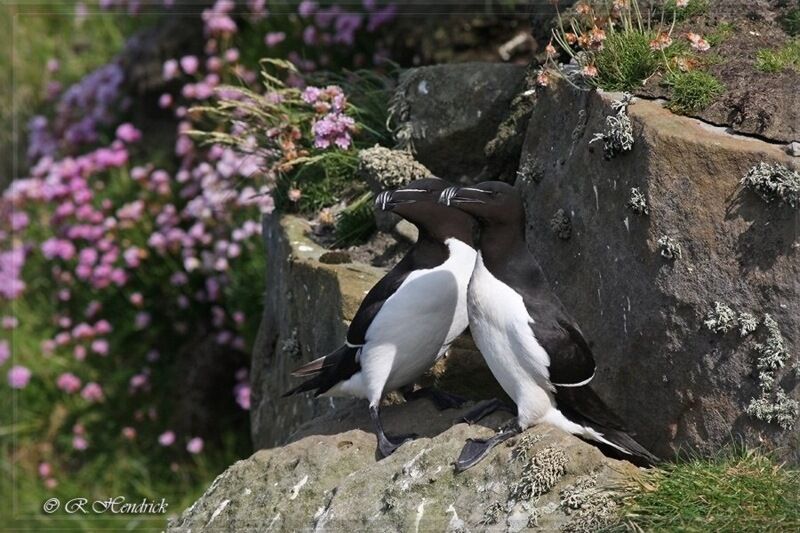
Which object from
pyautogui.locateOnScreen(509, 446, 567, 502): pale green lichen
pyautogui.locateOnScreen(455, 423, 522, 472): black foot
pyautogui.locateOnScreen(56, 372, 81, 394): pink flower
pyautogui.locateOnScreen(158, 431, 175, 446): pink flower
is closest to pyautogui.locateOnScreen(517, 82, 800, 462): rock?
pyautogui.locateOnScreen(455, 423, 522, 472): black foot

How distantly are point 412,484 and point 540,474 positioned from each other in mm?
530

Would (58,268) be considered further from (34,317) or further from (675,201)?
(675,201)

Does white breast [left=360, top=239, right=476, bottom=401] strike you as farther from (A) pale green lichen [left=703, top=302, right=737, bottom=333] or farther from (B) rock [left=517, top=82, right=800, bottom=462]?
(A) pale green lichen [left=703, top=302, right=737, bottom=333]

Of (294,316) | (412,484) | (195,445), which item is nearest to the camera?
(412,484)

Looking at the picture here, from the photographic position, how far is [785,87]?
187 inches

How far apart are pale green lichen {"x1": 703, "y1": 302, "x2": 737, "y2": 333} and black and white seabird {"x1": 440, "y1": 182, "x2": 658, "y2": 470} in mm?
500

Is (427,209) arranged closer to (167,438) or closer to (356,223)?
(356,223)

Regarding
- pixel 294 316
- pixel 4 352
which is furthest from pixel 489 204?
pixel 4 352

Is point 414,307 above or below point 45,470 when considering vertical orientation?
above

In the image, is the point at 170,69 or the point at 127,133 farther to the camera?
the point at 127,133

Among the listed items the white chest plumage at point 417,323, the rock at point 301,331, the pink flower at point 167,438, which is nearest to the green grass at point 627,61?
the white chest plumage at point 417,323

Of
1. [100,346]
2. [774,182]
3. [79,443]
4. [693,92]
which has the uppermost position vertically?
[693,92]

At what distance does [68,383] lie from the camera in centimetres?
832

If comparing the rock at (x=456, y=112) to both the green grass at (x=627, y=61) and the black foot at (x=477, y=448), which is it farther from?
the black foot at (x=477, y=448)
